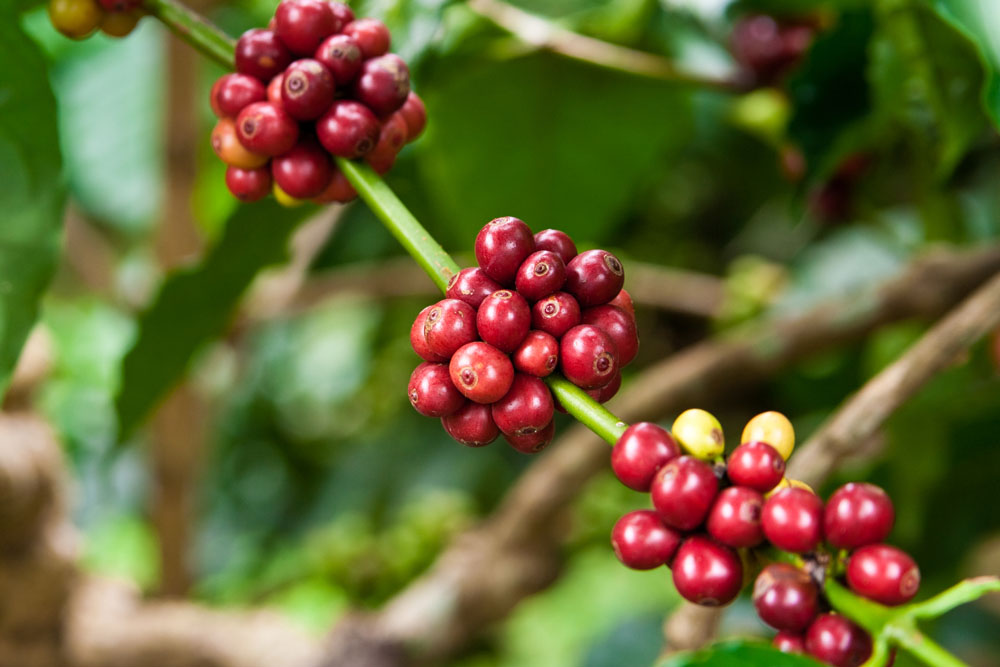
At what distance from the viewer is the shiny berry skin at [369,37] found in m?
0.40

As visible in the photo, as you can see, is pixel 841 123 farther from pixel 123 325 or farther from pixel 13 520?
pixel 123 325

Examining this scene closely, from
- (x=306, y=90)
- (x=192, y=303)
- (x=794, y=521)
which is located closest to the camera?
(x=794, y=521)

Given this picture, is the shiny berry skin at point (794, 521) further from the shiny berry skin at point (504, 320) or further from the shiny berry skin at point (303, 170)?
the shiny berry skin at point (303, 170)

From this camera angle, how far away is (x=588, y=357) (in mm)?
298

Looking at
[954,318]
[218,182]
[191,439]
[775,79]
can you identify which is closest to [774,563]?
[954,318]

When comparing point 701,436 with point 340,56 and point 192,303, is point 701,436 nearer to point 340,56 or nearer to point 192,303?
point 340,56

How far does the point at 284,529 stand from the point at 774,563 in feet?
5.87

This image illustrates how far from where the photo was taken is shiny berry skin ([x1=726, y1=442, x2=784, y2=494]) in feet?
0.93

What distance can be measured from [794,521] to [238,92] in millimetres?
297

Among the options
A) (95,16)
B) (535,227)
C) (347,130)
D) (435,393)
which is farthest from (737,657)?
(535,227)

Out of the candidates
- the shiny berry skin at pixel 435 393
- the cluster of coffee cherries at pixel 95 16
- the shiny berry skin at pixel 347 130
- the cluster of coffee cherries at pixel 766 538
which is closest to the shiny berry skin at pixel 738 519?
the cluster of coffee cherries at pixel 766 538

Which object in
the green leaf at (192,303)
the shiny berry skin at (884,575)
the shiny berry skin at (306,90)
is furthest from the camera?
the green leaf at (192,303)

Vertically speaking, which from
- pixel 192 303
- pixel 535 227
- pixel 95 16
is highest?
pixel 95 16

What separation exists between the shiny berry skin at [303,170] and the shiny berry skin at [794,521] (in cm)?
24
